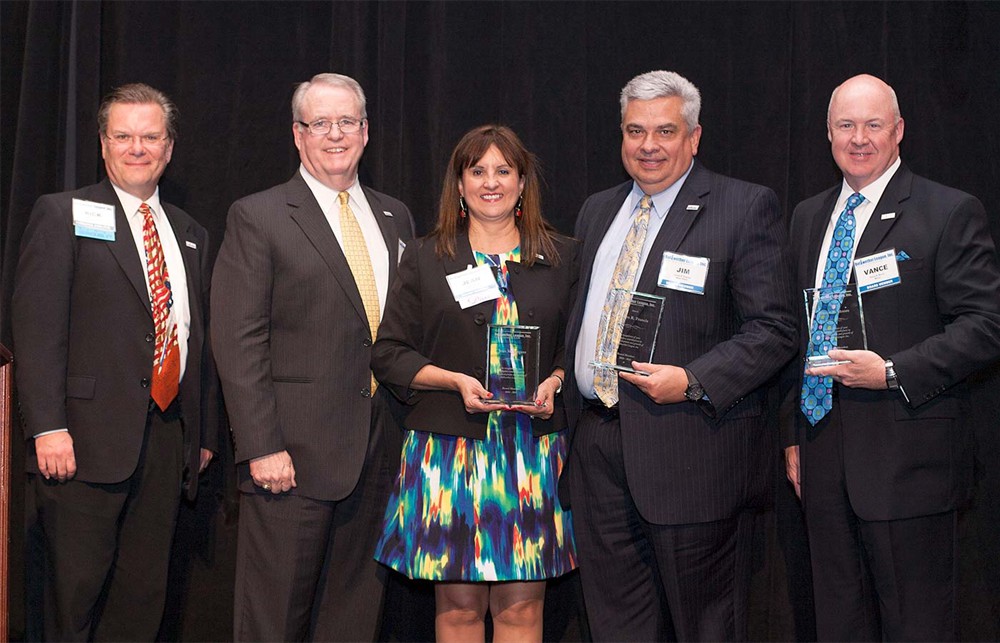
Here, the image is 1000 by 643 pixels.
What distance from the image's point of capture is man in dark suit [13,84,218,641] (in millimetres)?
3168

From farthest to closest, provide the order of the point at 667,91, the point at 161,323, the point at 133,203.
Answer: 1. the point at 133,203
2. the point at 161,323
3. the point at 667,91

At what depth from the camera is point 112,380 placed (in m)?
3.21

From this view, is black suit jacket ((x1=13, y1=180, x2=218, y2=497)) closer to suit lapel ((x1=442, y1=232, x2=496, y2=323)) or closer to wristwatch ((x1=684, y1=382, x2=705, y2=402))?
suit lapel ((x1=442, y1=232, x2=496, y2=323))

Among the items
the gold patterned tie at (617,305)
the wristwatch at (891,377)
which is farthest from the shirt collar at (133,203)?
the wristwatch at (891,377)

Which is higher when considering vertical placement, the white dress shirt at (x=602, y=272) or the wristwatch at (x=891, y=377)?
the white dress shirt at (x=602, y=272)

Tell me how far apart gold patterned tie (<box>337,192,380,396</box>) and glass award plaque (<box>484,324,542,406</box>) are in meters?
0.51

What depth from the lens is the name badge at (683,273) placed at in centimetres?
280

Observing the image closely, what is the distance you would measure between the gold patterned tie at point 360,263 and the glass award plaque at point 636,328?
81 centimetres

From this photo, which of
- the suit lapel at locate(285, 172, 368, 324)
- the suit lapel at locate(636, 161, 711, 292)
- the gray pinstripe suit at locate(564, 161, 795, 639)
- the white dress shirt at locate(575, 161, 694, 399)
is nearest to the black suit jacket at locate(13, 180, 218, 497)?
the suit lapel at locate(285, 172, 368, 324)

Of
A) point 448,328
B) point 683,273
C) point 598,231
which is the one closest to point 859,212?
point 683,273

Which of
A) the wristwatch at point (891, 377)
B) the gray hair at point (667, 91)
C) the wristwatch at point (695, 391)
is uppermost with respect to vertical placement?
the gray hair at point (667, 91)

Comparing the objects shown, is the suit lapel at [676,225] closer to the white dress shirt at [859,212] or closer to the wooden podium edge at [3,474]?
the white dress shirt at [859,212]

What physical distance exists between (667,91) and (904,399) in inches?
46.5

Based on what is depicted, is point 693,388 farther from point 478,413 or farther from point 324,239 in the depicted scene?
point 324,239
